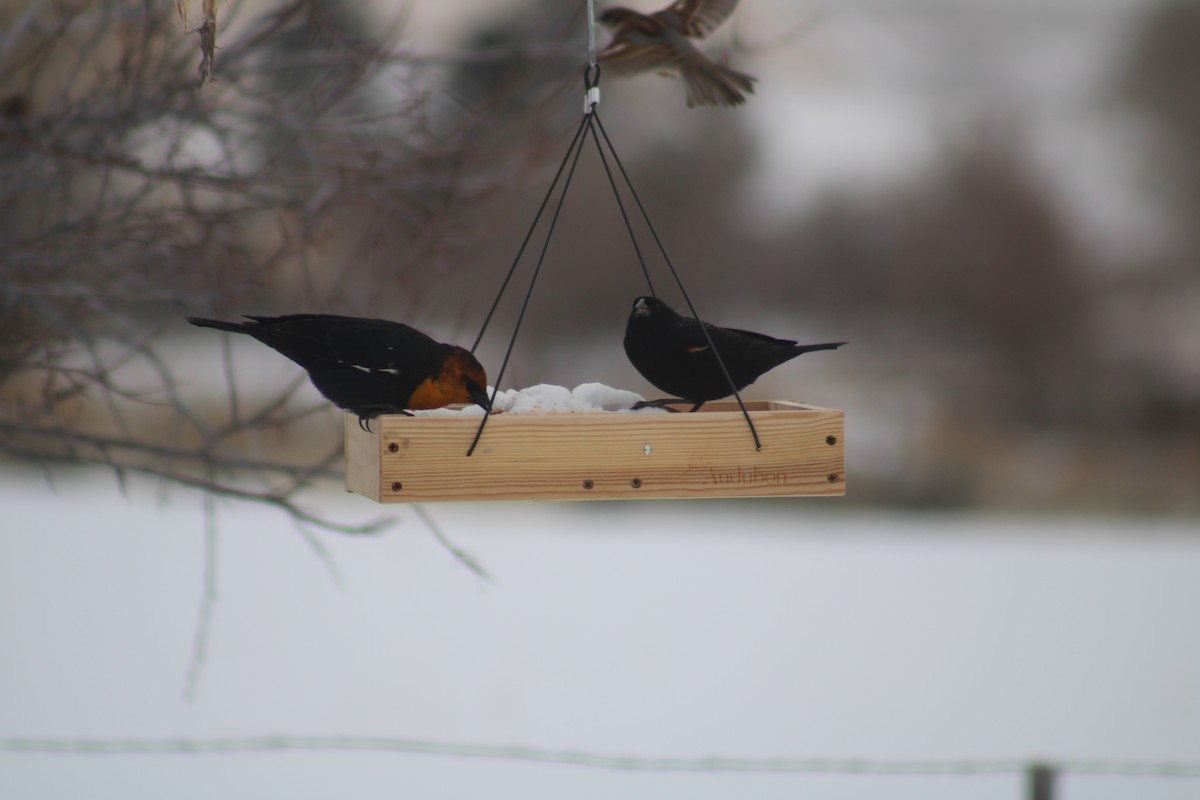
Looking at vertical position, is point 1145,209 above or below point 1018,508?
above

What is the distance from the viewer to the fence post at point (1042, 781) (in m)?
3.33

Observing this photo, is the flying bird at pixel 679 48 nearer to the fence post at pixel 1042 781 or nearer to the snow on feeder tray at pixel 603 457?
the snow on feeder tray at pixel 603 457

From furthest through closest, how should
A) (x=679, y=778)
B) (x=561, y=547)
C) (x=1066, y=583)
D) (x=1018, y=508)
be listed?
(x=1018, y=508) → (x=561, y=547) → (x=1066, y=583) → (x=679, y=778)

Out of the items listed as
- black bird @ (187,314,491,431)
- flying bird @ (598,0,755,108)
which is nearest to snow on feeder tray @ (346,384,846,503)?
black bird @ (187,314,491,431)

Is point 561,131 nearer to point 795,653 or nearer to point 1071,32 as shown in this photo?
point 795,653

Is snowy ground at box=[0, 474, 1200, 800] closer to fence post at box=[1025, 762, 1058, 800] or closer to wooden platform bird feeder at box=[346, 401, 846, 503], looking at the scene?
fence post at box=[1025, 762, 1058, 800]

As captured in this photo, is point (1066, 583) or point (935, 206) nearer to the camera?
point (1066, 583)

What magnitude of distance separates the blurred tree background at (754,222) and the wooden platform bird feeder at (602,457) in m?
1.14

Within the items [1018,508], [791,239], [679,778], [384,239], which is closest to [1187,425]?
[1018,508]

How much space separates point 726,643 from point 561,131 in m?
4.27

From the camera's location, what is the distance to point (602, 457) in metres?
2.42

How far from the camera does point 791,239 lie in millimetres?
13703

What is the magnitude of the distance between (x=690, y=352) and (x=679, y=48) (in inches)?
33.1

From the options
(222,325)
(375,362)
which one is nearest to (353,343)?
(375,362)
